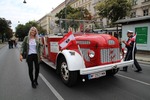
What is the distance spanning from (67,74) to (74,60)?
1.99 ft

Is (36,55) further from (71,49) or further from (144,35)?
(144,35)

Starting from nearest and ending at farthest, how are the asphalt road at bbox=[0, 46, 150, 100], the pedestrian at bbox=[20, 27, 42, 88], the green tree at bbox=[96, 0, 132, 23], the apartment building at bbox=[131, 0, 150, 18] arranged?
the asphalt road at bbox=[0, 46, 150, 100] → the pedestrian at bbox=[20, 27, 42, 88] → the green tree at bbox=[96, 0, 132, 23] → the apartment building at bbox=[131, 0, 150, 18]

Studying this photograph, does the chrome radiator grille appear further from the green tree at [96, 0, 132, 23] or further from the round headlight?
the green tree at [96, 0, 132, 23]

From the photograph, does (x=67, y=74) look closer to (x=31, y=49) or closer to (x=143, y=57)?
(x=31, y=49)

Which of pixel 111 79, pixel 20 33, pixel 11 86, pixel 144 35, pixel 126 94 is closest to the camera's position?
pixel 126 94

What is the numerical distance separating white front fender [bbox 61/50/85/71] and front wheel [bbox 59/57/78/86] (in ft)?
0.68

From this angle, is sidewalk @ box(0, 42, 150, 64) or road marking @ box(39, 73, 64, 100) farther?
sidewalk @ box(0, 42, 150, 64)

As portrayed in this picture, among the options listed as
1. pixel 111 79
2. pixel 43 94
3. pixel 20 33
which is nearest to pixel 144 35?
pixel 111 79

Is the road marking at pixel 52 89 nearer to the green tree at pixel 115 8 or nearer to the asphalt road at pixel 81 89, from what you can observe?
the asphalt road at pixel 81 89

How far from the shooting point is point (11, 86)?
19.0ft

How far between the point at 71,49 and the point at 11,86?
2.25m

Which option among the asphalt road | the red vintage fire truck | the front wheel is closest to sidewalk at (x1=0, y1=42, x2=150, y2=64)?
the asphalt road

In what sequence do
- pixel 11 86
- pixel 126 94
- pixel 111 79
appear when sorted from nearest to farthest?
pixel 126 94
pixel 11 86
pixel 111 79

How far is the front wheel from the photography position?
5.18 m
